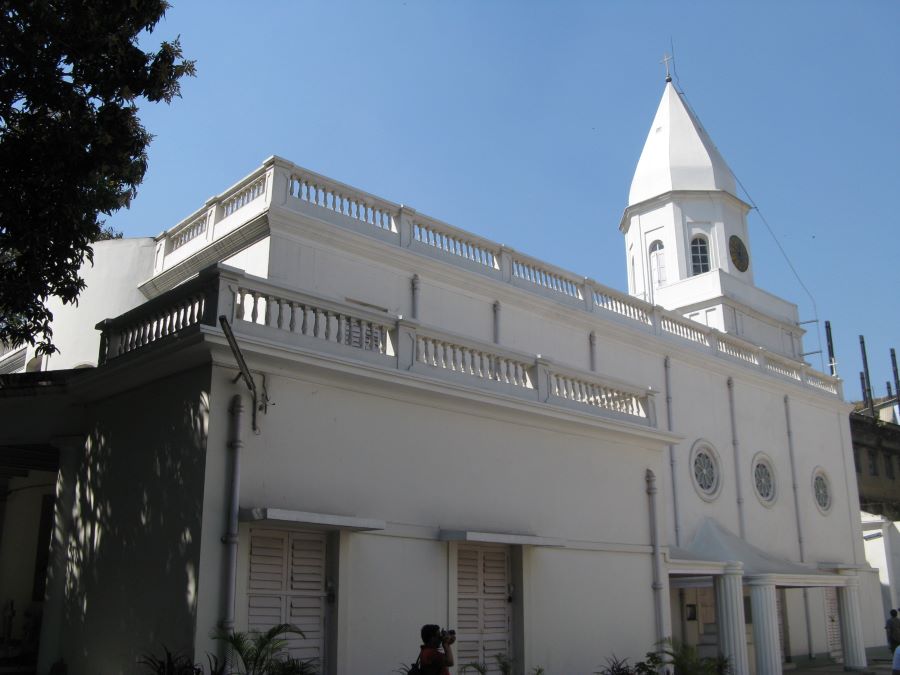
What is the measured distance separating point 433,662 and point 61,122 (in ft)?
21.7

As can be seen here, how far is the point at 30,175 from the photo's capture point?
30.7 feet

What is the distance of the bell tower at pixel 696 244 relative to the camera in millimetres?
26078

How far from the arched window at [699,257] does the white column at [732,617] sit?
39.0ft

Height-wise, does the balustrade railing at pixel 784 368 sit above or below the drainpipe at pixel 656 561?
above

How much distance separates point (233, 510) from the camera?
30.6ft

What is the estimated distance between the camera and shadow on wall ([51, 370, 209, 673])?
369 inches

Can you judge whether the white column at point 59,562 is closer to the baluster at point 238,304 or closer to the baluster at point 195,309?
the baluster at point 195,309

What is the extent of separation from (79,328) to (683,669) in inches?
530

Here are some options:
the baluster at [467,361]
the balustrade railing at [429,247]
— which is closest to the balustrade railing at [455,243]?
the balustrade railing at [429,247]

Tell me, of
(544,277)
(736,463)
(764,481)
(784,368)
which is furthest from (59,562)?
(784,368)

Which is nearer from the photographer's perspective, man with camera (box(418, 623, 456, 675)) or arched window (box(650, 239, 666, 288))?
man with camera (box(418, 623, 456, 675))

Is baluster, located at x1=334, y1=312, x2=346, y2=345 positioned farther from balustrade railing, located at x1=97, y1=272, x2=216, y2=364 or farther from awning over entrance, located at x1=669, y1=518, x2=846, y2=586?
awning over entrance, located at x1=669, y1=518, x2=846, y2=586

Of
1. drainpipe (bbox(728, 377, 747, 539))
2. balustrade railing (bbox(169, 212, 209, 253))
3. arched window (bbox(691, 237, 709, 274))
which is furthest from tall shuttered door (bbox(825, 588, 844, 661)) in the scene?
Result: balustrade railing (bbox(169, 212, 209, 253))

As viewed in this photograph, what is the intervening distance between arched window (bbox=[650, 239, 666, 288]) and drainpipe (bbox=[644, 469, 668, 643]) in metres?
13.7
